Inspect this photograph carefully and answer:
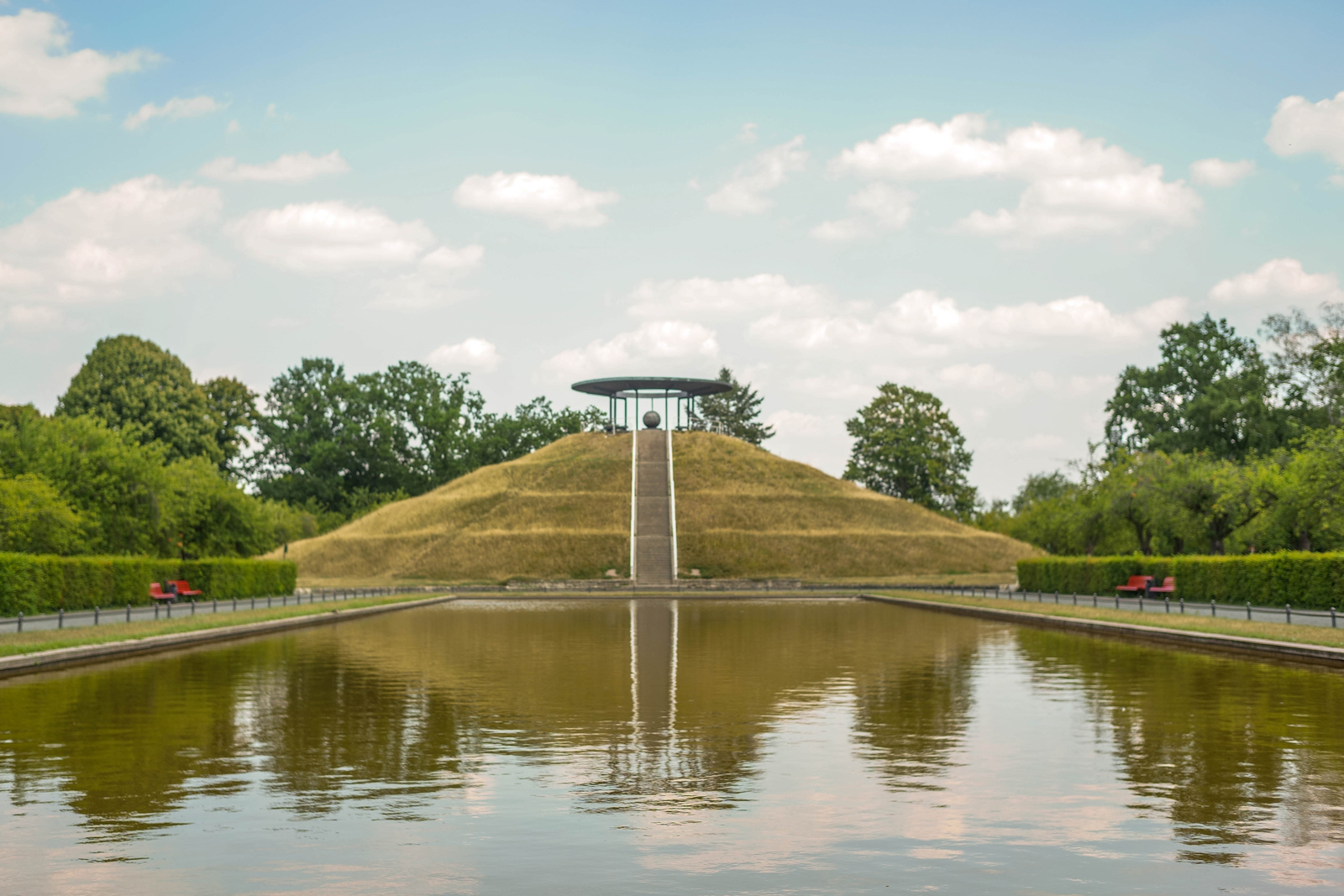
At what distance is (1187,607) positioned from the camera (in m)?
41.2

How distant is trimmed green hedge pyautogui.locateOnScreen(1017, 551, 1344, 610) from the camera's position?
3681 cm

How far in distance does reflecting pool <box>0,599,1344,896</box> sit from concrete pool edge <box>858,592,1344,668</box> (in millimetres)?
1332

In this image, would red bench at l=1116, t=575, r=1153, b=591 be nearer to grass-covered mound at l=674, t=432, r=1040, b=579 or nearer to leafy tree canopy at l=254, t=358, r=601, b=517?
grass-covered mound at l=674, t=432, r=1040, b=579

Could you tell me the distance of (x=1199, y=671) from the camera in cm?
2100

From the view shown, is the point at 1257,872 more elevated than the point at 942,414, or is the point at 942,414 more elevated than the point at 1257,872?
the point at 942,414

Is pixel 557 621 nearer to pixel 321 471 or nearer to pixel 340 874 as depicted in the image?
pixel 340 874

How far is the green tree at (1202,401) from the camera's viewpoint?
3066 inches

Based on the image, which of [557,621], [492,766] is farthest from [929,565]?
[492,766]

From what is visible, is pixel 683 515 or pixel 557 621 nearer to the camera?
pixel 557 621

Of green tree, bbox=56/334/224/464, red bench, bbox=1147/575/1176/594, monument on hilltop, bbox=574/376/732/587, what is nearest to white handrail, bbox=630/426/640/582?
monument on hilltop, bbox=574/376/732/587

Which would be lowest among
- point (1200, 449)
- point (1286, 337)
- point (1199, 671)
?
point (1199, 671)

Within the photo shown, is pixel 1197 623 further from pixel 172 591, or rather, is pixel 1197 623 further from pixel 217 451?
pixel 217 451

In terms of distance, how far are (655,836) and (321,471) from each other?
112602mm

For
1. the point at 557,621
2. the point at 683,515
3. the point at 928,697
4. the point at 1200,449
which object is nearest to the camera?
the point at 928,697
